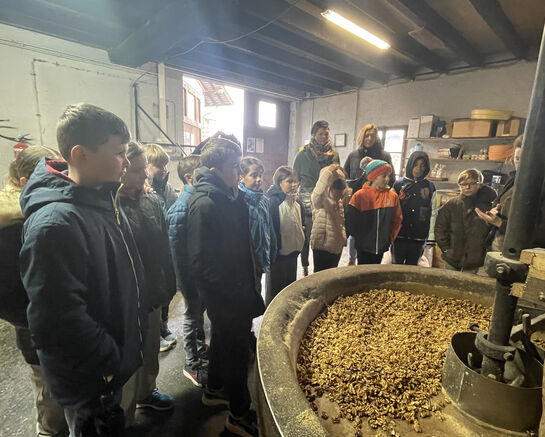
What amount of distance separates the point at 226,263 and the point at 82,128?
89 cm

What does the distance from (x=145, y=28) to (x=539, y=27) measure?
527 centimetres

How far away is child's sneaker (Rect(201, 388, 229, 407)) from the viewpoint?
5.93ft

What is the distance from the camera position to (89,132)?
3.21 ft

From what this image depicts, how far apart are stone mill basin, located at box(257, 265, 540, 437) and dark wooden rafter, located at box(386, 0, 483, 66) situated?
3411 mm

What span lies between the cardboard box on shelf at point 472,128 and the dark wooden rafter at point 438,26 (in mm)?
1040

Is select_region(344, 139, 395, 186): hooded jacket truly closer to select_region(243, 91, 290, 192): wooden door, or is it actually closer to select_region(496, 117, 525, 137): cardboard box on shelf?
select_region(496, 117, 525, 137): cardboard box on shelf

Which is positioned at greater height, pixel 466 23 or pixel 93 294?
pixel 466 23

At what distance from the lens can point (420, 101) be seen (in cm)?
589

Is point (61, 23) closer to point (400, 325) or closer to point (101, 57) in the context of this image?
point (101, 57)

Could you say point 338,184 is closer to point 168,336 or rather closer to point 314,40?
point 168,336

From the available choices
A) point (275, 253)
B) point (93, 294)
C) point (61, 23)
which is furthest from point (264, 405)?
point (61, 23)

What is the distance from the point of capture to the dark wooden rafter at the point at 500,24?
3415 mm

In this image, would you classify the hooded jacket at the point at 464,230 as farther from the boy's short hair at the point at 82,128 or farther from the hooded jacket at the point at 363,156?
the boy's short hair at the point at 82,128

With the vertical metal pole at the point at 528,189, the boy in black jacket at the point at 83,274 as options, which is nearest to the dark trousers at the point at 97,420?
the boy in black jacket at the point at 83,274
